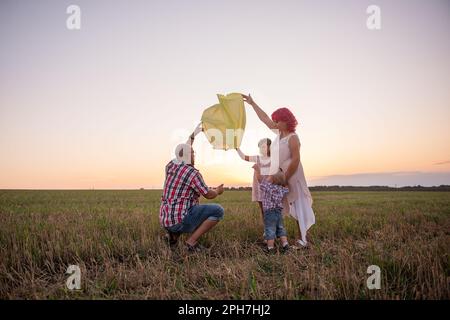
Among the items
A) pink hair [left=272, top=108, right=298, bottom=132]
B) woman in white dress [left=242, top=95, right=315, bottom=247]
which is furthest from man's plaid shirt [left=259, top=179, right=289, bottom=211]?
pink hair [left=272, top=108, right=298, bottom=132]

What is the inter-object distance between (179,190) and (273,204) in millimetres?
1547

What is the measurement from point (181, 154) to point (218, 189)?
2.56 ft

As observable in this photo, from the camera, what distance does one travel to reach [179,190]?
4.82 metres

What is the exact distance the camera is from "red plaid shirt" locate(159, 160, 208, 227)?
4.76 metres

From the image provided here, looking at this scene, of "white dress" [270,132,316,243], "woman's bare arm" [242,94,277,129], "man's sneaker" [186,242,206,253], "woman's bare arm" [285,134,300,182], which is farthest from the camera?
"woman's bare arm" [242,94,277,129]

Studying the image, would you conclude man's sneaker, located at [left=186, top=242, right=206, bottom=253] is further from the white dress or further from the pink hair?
the pink hair

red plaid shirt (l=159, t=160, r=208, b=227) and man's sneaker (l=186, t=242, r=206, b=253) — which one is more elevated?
red plaid shirt (l=159, t=160, r=208, b=227)

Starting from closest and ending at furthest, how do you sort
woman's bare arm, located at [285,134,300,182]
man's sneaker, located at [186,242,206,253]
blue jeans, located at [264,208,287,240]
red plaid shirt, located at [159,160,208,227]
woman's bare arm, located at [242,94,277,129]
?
red plaid shirt, located at [159,160,208,227] → man's sneaker, located at [186,242,206,253] → blue jeans, located at [264,208,287,240] → woman's bare arm, located at [285,134,300,182] → woman's bare arm, located at [242,94,277,129]

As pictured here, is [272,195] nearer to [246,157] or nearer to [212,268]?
[246,157]

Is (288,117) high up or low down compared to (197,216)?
up

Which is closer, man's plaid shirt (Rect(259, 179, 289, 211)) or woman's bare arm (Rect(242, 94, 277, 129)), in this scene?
man's plaid shirt (Rect(259, 179, 289, 211))

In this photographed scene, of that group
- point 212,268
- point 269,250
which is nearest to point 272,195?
point 269,250

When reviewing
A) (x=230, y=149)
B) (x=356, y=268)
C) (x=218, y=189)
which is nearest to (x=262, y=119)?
(x=230, y=149)
